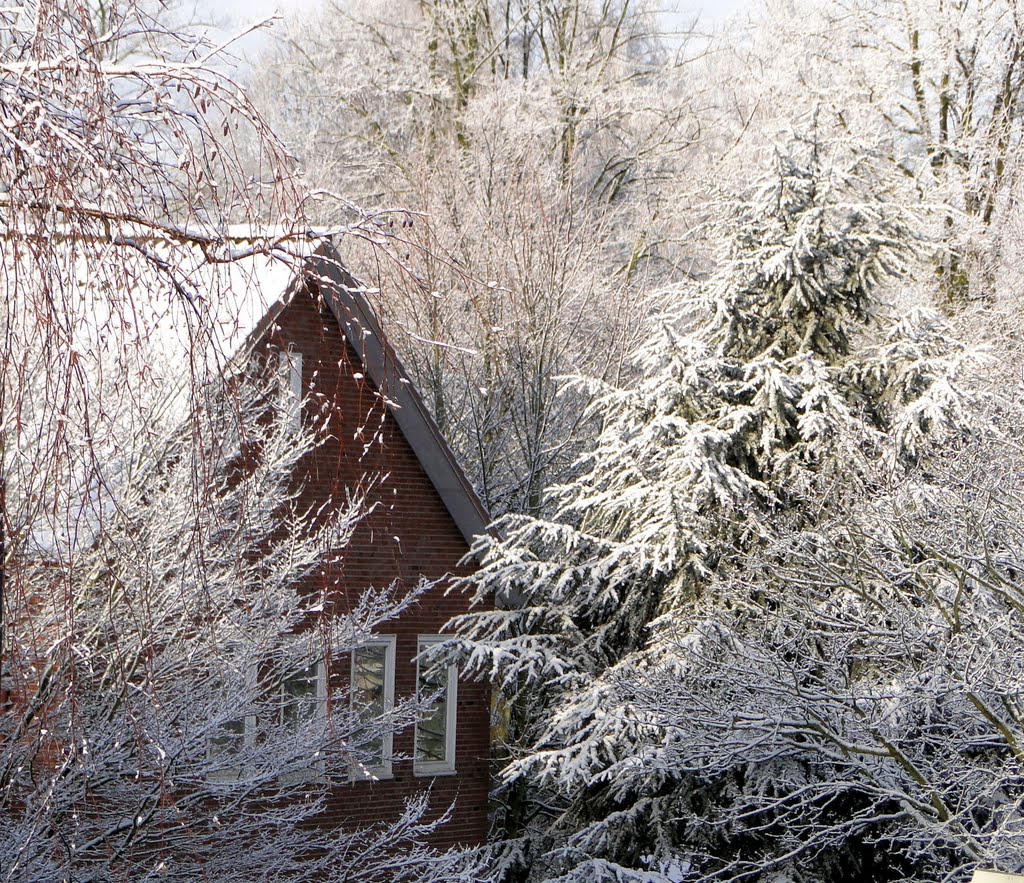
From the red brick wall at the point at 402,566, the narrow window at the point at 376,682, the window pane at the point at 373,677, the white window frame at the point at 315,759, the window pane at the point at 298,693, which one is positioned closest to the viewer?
the white window frame at the point at 315,759

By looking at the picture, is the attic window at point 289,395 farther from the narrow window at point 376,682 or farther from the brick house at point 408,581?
the narrow window at point 376,682

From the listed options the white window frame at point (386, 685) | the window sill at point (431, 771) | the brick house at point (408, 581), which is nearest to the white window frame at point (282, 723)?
the white window frame at point (386, 685)

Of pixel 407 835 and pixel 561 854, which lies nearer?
pixel 407 835

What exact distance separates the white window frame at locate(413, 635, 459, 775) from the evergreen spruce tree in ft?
1.51

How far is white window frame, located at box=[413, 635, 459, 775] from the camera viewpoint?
49.5ft

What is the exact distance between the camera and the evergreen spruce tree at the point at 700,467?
1367 centimetres

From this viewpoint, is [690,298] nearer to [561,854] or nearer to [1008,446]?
[1008,446]

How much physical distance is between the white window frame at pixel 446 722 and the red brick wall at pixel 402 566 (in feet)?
0.23

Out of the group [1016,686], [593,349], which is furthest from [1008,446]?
[593,349]

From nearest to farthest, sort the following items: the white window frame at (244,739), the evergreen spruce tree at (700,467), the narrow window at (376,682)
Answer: the white window frame at (244,739), the evergreen spruce tree at (700,467), the narrow window at (376,682)

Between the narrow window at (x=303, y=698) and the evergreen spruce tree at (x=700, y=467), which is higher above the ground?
the evergreen spruce tree at (x=700, y=467)

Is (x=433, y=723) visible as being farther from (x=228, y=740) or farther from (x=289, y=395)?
(x=289, y=395)

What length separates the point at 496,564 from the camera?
14.6m

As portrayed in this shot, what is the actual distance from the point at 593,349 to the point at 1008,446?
965 centimetres
